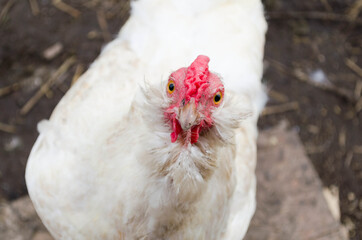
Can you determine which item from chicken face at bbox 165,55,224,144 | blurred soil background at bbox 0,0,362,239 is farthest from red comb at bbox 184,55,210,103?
blurred soil background at bbox 0,0,362,239

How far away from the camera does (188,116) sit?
1.16 m

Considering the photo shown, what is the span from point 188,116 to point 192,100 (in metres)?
0.06

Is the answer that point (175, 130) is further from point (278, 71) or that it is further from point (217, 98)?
point (278, 71)

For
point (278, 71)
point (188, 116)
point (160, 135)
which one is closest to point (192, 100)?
point (188, 116)

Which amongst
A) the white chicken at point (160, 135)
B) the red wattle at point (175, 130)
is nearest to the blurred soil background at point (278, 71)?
the white chicken at point (160, 135)

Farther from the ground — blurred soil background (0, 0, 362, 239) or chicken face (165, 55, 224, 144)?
chicken face (165, 55, 224, 144)

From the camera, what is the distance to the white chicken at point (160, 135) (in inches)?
49.0

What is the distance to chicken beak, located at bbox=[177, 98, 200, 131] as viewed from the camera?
1.16 metres

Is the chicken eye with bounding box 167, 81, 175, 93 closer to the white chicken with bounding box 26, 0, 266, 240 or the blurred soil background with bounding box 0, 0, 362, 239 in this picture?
the white chicken with bounding box 26, 0, 266, 240

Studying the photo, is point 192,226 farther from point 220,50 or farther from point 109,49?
point 109,49

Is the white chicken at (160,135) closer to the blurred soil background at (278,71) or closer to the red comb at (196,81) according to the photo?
the red comb at (196,81)

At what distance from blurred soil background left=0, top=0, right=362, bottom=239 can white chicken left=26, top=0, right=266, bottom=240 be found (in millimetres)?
978

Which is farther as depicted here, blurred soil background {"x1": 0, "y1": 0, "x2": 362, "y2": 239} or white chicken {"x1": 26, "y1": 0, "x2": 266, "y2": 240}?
blurred soil background {"x1": 0, "y1": 0, "x2": 362, "y2": 239}

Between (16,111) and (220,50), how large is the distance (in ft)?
5.49
